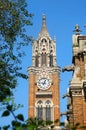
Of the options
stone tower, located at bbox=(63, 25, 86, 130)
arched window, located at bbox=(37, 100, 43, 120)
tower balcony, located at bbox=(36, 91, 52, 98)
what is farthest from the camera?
tower balcony, located at bbox=(36, 91, 52, 98)

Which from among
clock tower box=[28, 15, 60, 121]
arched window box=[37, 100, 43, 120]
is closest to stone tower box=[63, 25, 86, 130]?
clock tower box=[28, 15, 60, 121]

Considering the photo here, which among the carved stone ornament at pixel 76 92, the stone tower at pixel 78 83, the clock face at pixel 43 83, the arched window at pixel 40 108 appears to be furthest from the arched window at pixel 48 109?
the carved stone ornament at pixel 76 92

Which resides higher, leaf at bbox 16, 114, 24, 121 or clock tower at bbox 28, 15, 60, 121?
clock tower at bbox 28, 15, 60, 121

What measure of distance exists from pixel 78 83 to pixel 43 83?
2335 inches

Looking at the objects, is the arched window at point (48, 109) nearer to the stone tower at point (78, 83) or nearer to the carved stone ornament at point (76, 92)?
the stone tower at point (78, 83)

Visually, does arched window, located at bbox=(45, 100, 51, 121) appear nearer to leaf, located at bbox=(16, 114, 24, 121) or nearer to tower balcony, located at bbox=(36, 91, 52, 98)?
tower balcony, located at bbox=(36, 91, 52, 98)

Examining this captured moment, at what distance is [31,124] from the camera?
21.0 ft

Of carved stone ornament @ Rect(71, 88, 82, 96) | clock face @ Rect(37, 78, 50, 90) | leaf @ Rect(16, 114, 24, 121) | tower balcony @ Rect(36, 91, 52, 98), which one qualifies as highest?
clock face @ Rect(37, 78, 50, 90)

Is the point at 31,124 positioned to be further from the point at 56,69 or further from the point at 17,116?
the point at 56,69

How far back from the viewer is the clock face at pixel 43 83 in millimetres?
76812

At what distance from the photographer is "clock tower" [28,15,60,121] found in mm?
74000

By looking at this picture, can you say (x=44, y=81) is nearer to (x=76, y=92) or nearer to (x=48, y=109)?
(x=48, y=109)

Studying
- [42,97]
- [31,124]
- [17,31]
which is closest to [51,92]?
[42,97]

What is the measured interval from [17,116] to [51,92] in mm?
70236
